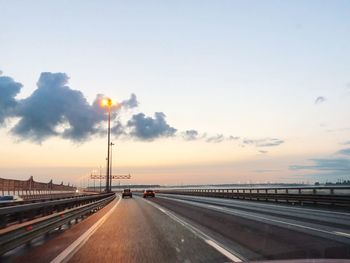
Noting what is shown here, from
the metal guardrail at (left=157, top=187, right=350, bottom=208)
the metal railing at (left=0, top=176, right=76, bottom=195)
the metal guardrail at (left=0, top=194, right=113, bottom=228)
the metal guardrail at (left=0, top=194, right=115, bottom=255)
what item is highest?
the metal railing at (left=0, top=176, right=76, bottom=195)

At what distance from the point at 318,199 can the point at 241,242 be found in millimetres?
23674

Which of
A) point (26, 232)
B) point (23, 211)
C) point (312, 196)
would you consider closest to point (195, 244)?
point (26, 232)

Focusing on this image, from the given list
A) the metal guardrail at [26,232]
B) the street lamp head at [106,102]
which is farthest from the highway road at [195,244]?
the street lamp head at [106,102]

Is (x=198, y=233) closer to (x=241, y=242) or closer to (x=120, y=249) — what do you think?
(x=241, y=242)

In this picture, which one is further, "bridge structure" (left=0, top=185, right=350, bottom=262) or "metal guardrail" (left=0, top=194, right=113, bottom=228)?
"metal guardrail" (left=0, top=194, right=113, bottom=228)

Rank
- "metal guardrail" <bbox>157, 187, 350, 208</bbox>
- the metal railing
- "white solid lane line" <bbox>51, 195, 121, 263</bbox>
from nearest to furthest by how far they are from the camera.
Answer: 1. "white solid lane line" <bbox>51, 195, 121, 263</bbox>
2. "metal guardrail" <bbox>157, 187, 350, 208</bbox>
3. the metal railing

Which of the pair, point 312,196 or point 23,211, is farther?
point 312,196

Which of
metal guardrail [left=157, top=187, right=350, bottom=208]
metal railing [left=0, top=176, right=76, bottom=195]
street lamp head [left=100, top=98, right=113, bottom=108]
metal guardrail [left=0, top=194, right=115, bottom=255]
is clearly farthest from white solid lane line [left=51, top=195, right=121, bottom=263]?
street lamp head [left=100, top=98, right=113, bottom=108]

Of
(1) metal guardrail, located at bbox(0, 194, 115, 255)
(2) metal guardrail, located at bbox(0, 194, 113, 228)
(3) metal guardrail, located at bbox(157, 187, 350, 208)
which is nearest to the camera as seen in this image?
(1) metal guardrail, located at bbox(0, 194, 115, 255)

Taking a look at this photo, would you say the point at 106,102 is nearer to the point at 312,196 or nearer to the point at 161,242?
the point at 312,196

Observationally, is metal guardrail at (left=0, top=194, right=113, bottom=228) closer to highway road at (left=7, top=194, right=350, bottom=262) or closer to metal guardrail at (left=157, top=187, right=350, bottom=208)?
highway road at (left=7, top=194, right=350, bottom=262)

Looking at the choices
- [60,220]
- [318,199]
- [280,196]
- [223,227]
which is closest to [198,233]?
[223,227]

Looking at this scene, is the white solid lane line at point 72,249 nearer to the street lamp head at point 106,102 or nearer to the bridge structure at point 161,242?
the bridge structure at point 161,242

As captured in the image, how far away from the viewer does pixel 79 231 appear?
17469 millimetres
